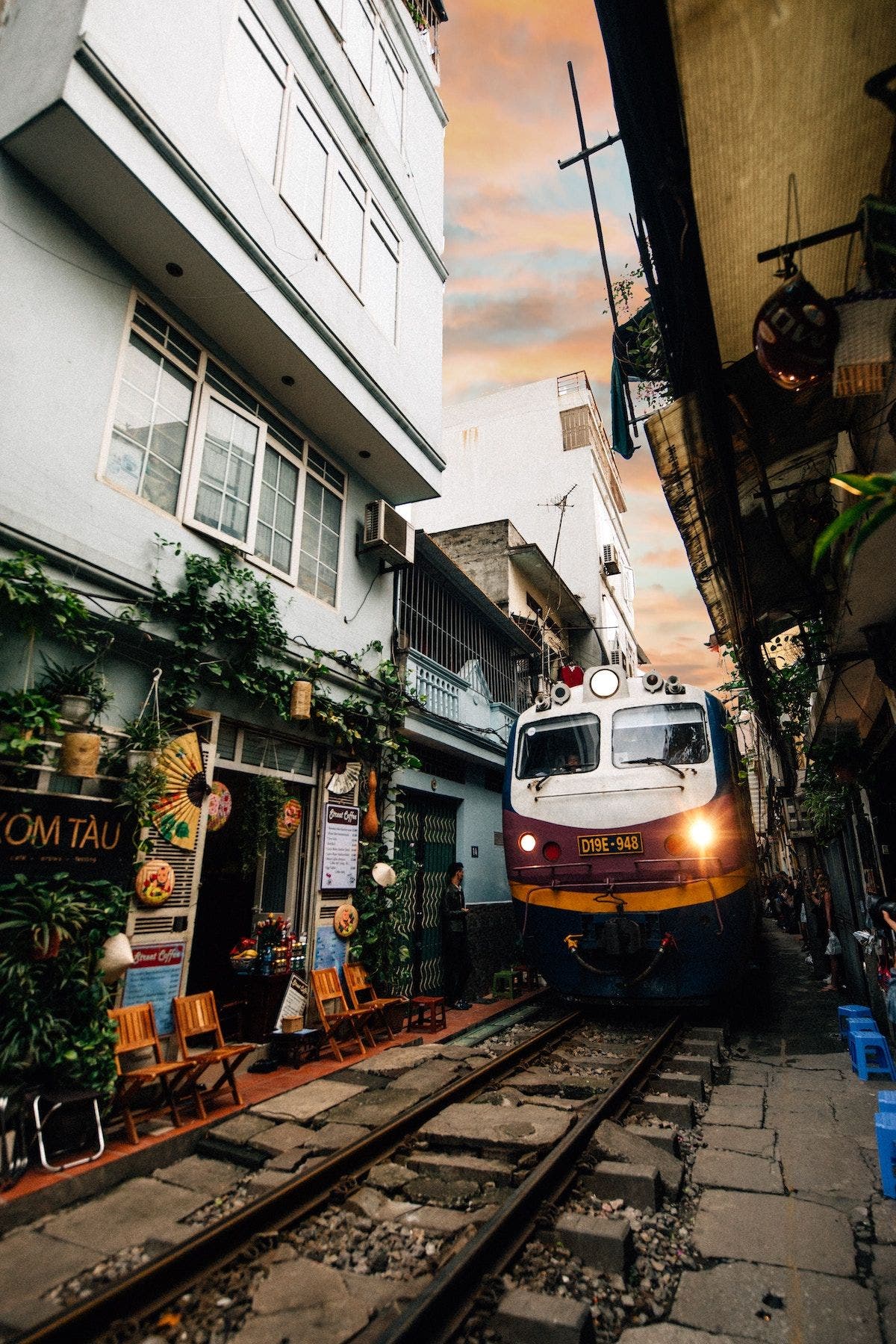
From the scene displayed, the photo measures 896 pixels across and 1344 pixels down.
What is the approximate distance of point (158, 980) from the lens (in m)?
5.45

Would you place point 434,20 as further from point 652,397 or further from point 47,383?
point 47,383

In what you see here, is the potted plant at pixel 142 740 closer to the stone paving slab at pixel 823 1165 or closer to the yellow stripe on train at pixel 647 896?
the yellow stripe on train at pixel 647 896

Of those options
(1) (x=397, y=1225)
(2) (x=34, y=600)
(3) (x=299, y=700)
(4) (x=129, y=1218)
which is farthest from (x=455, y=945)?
(2) (x=34, y=600)

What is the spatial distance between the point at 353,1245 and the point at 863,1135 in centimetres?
369

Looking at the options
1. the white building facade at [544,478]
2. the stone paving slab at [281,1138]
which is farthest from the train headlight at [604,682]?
the white building facade at [544,478]

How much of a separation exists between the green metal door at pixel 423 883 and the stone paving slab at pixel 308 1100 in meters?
Answer: 3.23

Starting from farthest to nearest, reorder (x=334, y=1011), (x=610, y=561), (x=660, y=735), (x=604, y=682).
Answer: (x=610, y=561) < (x=604, y=682) < (x=660, y=735) < (x=334, y=1011)

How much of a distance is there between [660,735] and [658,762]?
494mm

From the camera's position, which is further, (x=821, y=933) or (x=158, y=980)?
(x=821, y=933)

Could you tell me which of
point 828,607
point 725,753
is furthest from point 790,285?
point 725,753

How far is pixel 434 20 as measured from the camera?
490 inches

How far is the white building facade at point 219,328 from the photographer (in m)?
5.00

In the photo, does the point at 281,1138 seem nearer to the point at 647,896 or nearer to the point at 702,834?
the point at 647,896

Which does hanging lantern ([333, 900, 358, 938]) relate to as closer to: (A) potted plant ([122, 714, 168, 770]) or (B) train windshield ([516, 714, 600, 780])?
(B) train windshield ([516, 714, 600, 780])
